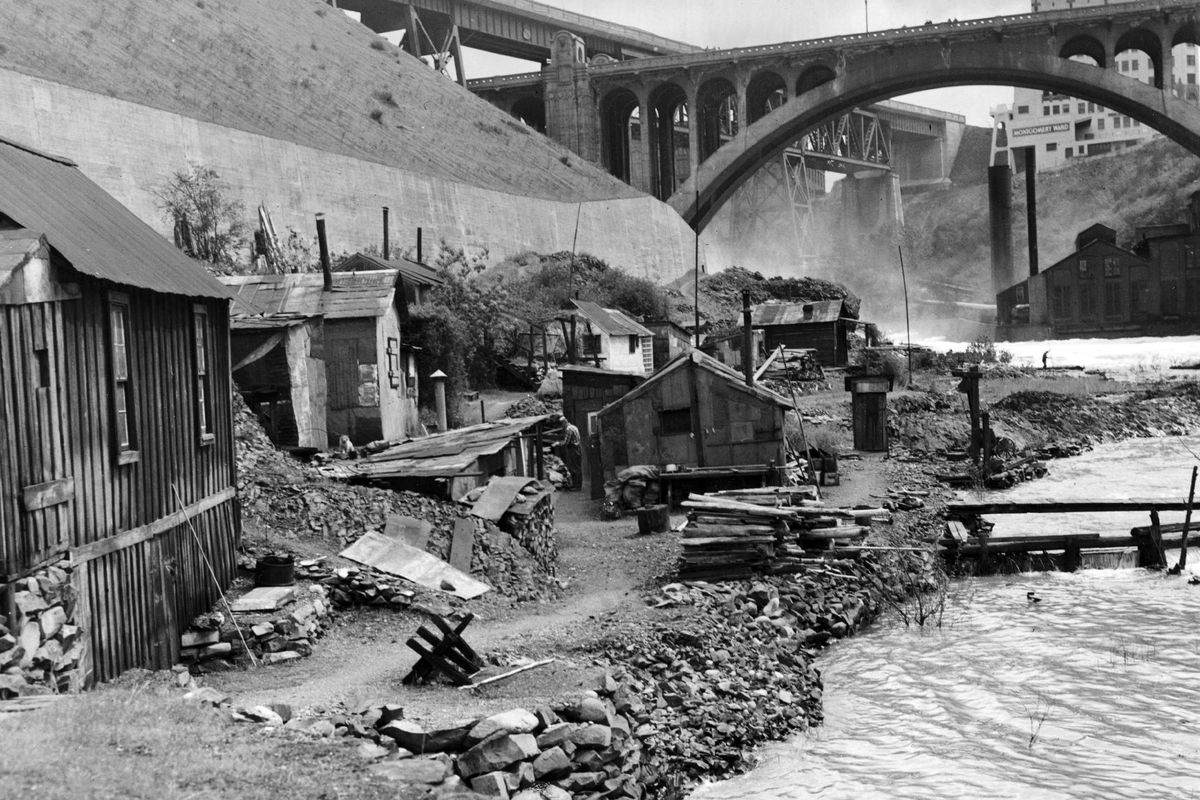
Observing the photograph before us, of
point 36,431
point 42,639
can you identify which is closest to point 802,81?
Answer: point 36,431

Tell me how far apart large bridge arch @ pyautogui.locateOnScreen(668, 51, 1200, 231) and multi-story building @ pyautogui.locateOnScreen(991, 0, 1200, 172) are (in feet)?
222

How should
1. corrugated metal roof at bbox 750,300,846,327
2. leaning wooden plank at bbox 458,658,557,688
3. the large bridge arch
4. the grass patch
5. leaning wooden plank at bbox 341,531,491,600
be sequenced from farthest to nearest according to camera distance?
the large bridge arch
corrugated metal roof at bbox 750,300,846,327
leaning wooden plank at bbox 341,531,491,600
leaning wooden plank at bbox 458,658,557,688
the grass patch

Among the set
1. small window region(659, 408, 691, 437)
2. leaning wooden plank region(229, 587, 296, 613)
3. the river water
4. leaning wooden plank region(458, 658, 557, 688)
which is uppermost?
small window region(659, 408, 691, 437)

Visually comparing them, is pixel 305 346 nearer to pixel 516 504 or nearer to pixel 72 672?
pixel 516 504

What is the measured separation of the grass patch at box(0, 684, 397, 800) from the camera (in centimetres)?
834

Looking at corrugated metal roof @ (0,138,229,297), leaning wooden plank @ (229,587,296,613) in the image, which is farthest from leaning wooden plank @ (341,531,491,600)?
corrugated metal roof @ (0,138,229,297)

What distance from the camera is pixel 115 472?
12.4 metres

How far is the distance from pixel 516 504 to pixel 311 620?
5.53 meters

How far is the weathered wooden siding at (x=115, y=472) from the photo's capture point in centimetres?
1046

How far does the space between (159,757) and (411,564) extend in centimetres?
791

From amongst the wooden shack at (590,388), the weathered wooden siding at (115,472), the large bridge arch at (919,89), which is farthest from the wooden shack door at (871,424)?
the large bridge arch at (919,89)

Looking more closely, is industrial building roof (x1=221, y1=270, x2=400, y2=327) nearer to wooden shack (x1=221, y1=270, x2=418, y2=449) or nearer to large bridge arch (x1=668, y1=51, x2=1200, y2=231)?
wooden shack (x1=221, y1=270, x2=418, y2=449)

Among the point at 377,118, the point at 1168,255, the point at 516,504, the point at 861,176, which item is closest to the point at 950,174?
the point at 861,176

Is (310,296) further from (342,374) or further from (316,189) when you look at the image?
(316,189)
